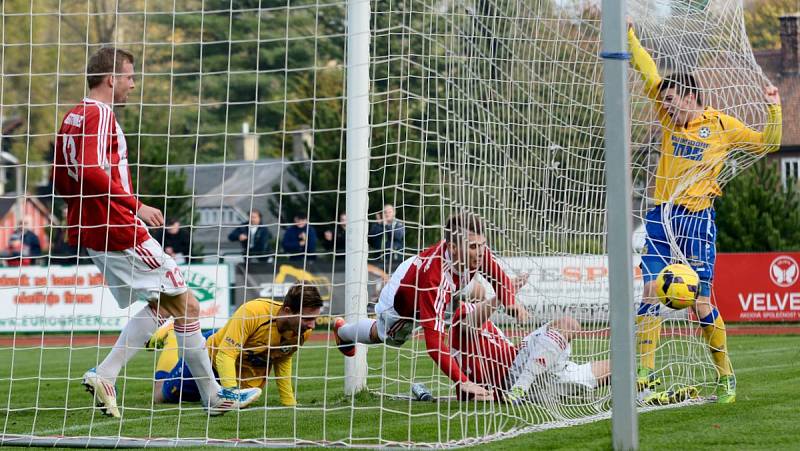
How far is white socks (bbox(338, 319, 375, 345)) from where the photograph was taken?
24.6 feet

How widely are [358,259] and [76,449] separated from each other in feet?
8.57

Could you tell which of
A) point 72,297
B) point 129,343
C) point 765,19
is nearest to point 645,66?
point 129,343

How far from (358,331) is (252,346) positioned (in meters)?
1.05

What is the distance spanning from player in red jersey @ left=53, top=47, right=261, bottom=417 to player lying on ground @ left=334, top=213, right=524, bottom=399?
40.8 inches

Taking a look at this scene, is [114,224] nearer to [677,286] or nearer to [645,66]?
[677,286]

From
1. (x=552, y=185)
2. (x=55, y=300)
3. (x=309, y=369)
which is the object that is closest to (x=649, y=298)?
(x=552, y=185)

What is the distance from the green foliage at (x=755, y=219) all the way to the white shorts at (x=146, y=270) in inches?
720

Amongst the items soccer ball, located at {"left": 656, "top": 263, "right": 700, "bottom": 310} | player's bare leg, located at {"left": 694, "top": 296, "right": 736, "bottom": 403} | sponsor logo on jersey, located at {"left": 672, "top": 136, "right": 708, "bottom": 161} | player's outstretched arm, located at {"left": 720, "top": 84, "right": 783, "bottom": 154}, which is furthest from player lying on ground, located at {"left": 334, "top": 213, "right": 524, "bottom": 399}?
player's outstretched arm, located at {"left": 720, "top": 84, "right": 783, "bottom": 154}

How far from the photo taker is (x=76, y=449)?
5961mm

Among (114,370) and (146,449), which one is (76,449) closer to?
(146,449)

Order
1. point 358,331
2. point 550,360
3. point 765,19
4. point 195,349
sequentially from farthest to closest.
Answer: point 765,19 → point 358,331 → point 550,360 → point 195,349

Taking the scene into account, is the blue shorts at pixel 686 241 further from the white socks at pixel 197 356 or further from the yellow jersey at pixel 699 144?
the white socks at pixel 197 356

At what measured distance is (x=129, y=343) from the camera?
724 cm

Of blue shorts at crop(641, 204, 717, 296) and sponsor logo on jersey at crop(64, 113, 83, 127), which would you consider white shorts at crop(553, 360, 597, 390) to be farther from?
sponsor logo on jersey at crop(64, 113, 83, 127)
